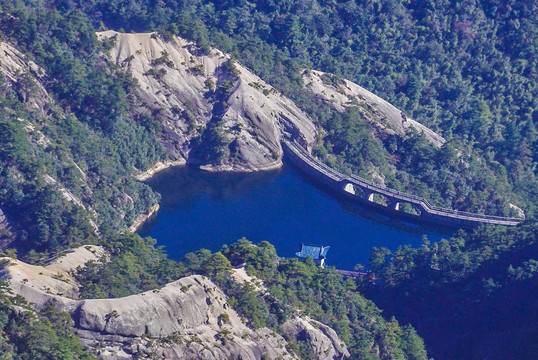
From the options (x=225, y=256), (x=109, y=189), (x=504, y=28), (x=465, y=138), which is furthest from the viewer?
(x=504, y=28)

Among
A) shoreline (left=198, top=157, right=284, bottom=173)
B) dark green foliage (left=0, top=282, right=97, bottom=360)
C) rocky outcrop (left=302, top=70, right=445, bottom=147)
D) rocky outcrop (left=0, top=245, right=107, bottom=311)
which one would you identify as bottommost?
dark green foliage (left=0, top=282, right=97, bottom=360)

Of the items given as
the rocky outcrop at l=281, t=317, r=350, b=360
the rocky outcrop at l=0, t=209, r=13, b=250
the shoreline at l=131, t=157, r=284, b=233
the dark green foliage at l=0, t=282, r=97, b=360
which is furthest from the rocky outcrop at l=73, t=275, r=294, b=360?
the shoreline at l=131, t=157, r=284, b=233

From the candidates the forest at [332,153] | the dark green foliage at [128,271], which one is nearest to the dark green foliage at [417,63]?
the forest at [332,153]

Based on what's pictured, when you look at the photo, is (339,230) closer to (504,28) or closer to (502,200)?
(502,200)

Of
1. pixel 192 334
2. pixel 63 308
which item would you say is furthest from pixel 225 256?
pixel 63 308

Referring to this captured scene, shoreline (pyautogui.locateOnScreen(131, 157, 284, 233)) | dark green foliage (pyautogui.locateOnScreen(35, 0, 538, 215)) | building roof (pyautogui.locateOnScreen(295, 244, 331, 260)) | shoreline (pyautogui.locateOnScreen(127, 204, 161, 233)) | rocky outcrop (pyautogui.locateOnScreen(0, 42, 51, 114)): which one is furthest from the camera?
dark green foliage (pyautogui.locateOnScreen(35, 0, 538, 215))

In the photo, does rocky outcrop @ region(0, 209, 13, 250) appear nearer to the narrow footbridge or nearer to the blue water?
the blue water

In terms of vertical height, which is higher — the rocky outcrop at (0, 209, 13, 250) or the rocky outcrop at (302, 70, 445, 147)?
the rocky outcrop at (302, 70, 445, 147)
